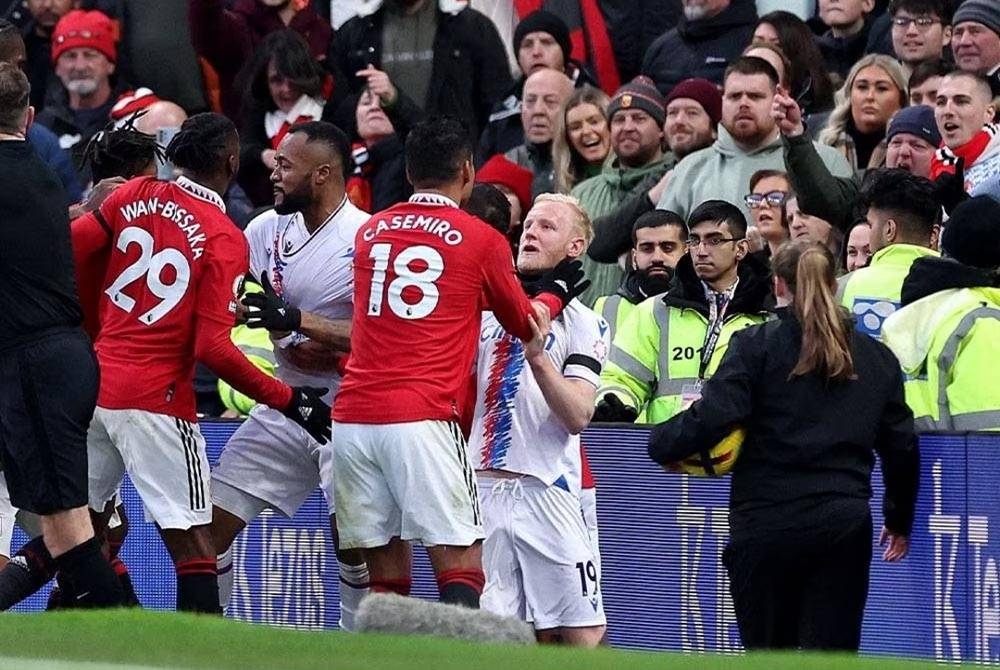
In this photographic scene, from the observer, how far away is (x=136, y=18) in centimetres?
1591

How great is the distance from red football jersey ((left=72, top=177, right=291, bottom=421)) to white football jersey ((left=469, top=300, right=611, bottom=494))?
861 mm

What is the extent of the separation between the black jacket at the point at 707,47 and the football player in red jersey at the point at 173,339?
4.69 metres

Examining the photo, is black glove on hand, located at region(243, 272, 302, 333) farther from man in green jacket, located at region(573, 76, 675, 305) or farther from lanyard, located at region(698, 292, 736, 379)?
man in green jacket, located at region(573, 76, 675, 305)

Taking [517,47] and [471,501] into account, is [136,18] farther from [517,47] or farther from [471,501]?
[471,501]

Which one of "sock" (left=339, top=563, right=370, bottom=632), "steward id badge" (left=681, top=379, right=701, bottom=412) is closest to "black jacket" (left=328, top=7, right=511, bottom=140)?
"steward id badge" (left=681, top=379, right=701, bottom=412)

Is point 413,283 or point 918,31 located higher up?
point 918,31

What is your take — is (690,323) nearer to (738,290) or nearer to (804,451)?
(738,290)

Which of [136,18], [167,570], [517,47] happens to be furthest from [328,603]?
[136,18]

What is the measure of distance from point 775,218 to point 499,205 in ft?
6.23

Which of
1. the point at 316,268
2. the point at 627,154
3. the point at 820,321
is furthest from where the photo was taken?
the point at 627,154

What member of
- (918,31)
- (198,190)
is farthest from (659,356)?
(918,31)

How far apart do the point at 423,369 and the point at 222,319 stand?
1.01 metres

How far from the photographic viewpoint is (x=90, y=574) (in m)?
8.80

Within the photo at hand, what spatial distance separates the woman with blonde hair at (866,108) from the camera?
474 inches
